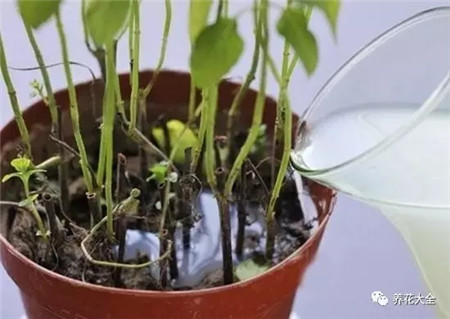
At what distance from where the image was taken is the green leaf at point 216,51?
47cm

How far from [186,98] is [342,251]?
0.19m

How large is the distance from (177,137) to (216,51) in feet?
0.77

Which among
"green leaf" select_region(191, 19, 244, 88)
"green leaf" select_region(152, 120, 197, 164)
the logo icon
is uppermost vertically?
"green leaf" select_region(191, 19, 244, 88)

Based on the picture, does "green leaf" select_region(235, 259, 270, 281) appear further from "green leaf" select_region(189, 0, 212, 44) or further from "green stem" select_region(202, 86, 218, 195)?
"green leaf" select_region(189, 0, 212, 44)

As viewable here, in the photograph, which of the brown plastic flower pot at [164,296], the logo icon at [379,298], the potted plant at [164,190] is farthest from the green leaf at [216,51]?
the logo icon at [379,298]

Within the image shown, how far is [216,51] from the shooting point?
469 mm

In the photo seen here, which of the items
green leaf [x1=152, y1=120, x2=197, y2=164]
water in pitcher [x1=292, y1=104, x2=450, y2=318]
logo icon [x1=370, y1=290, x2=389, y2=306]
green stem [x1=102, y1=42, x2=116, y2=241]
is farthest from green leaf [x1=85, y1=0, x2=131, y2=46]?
logo icon [x1=370, y1=290, x2=389, y2=306]

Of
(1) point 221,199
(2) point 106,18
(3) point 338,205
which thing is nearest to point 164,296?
(1) point 221,199

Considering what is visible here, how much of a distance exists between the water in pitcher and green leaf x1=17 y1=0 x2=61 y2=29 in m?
0.17

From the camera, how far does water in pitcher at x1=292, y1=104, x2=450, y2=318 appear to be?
0.53 meters

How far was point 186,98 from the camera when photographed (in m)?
0.73

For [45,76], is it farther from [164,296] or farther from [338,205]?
[338,205]

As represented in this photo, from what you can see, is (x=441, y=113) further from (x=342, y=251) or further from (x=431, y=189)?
(x=342, y=251)

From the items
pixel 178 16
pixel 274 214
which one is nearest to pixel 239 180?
pixel 274 214
